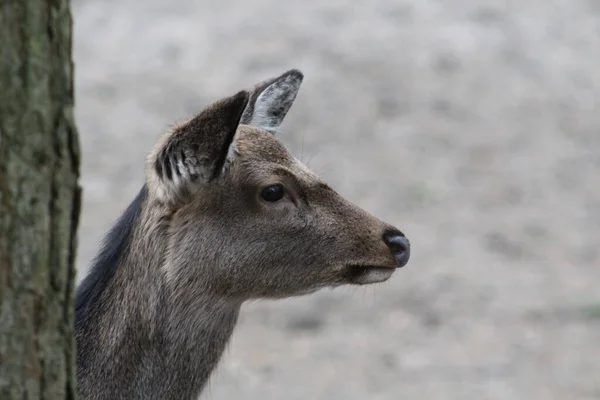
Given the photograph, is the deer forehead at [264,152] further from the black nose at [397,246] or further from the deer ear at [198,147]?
the black nose at [397,246]

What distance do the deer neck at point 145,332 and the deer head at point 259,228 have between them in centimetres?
8

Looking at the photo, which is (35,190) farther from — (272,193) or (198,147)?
(272,193)

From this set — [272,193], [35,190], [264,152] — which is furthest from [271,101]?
[35,190]

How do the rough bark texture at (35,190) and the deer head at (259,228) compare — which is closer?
the rough bark texture at (35,190)

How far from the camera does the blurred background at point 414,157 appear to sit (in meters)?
9.84

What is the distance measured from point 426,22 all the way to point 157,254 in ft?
31.3

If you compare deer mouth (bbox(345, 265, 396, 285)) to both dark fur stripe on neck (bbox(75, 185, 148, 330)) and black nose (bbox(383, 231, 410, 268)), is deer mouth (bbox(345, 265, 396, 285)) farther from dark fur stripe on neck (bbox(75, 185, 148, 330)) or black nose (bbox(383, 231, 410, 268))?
dark fur stripe on neck (bbox(75, 185, 148, 330))

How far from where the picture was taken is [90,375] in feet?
16.2

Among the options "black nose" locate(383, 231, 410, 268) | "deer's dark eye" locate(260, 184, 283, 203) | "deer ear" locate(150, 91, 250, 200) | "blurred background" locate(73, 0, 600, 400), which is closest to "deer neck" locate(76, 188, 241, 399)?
"deer ear" locate(150, 91, 250, 200)

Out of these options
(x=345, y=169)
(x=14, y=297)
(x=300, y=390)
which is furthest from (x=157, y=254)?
(x=345, y=169)

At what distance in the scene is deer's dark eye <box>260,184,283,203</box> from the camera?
5219 millimetres

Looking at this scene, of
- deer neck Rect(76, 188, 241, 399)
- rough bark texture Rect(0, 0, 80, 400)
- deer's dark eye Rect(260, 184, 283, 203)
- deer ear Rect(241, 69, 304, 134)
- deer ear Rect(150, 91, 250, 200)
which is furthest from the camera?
deer ear Rect(241, 69, 304, 134)

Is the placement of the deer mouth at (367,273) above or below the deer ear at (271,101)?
below

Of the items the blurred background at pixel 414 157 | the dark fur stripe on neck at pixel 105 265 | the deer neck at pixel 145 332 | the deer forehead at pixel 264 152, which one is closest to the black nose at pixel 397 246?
the deer forehead at pixel 264 152
